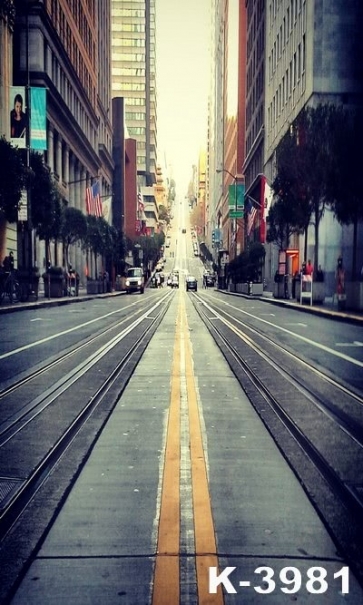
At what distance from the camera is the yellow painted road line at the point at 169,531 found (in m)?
3.08

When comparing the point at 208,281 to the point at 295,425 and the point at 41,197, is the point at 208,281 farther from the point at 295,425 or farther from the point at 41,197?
the point at 295,425

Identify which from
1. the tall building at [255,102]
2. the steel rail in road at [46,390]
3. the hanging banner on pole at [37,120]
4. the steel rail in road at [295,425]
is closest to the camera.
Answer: the steel rail in road at [295,425]

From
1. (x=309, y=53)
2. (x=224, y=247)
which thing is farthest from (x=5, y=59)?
(x=224, y=247)

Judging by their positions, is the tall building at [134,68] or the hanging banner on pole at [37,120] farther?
the tall building at [134,68]

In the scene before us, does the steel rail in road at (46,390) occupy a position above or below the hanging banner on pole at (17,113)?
below

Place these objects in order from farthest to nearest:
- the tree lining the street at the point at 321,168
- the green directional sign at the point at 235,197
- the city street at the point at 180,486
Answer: the green directional sign at the point at 235,197 → the tree lining the street at the point at 321,168 → the city street at the point at 180,486

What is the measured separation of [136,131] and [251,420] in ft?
628

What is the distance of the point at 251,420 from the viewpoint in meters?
6.97

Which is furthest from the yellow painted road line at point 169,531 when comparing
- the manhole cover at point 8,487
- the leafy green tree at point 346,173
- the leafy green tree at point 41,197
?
the leafy green tree at point 41,197

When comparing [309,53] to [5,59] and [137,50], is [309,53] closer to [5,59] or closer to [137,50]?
[5,59]

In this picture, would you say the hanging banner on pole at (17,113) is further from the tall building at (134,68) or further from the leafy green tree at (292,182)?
the tall building at (134,68)

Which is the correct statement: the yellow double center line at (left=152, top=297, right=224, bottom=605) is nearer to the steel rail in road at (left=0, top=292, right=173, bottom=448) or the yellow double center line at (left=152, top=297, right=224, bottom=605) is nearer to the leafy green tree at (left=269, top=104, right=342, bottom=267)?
the steel rail in road at (left=0, top=292, right=173, bottom=448)

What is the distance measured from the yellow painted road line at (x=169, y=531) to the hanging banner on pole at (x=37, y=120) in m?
32.0

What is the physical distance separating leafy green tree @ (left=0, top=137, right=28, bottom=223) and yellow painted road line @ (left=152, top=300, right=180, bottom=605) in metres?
25.3
